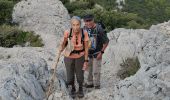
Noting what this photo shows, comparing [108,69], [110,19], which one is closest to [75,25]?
[108,69]

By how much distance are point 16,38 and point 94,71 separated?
19.1 ft

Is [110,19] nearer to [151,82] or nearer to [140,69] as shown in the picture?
[140,69]

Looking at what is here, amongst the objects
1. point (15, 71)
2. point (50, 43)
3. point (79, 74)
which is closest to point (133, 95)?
point (79, 74)

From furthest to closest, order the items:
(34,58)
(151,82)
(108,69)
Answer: (108,69) → (34,58) → (151,82)

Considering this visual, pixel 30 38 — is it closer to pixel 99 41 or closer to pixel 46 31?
pixel 46 31

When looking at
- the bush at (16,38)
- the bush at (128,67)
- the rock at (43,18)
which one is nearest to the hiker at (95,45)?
the bush at (128,67)

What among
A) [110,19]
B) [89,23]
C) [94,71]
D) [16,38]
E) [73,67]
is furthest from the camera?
[110,19]

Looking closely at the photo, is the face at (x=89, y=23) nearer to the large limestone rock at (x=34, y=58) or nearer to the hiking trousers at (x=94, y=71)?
the hiking trousers at (x=94, y=71)

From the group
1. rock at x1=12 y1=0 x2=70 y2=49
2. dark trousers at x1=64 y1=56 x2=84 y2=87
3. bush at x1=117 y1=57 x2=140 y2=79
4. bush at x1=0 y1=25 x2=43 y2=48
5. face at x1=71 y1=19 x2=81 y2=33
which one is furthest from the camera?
rock at x1=12 y1=0 x2=70 y2=49

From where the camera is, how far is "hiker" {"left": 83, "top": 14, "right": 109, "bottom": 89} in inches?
436

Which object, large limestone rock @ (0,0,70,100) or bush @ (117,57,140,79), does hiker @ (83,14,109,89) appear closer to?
large limestone rock @ (0,0,70,100)

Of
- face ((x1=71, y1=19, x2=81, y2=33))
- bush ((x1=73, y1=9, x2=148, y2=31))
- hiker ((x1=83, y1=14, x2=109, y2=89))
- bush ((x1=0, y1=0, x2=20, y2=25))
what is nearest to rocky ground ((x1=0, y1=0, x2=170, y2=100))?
hiker ((x1=83, y1=14, x2=109, y2=89))

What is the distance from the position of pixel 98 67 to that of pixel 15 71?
2397 millimetres

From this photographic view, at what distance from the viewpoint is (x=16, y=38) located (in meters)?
16.6
